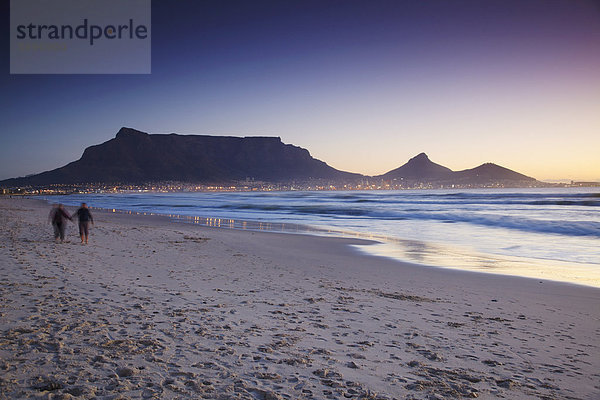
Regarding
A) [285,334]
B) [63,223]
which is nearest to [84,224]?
[63,223]

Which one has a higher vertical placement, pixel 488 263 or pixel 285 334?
pixel 285 334

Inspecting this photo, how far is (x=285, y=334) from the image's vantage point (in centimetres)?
508

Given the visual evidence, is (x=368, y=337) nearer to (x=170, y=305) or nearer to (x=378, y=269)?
(x=170, y=305)

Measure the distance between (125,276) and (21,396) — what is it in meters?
5.26

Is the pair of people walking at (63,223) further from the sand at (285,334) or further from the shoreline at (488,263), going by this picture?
the shoreline at (488,263)

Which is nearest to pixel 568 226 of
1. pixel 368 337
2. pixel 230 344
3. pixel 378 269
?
pixel 378 269

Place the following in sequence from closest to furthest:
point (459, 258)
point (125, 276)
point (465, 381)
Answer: point (465, 381) < point (125, 276) < point (459, 258)

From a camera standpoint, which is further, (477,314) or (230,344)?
(477,314)

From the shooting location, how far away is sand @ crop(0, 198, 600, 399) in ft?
12.1

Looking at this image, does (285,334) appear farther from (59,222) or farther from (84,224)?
(59,222)

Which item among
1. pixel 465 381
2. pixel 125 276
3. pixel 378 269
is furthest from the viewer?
pixel 378 269

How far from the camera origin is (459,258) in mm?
13203

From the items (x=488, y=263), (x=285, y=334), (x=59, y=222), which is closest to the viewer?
(x=285, y=334)

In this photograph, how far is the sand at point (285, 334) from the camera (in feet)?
12.1
